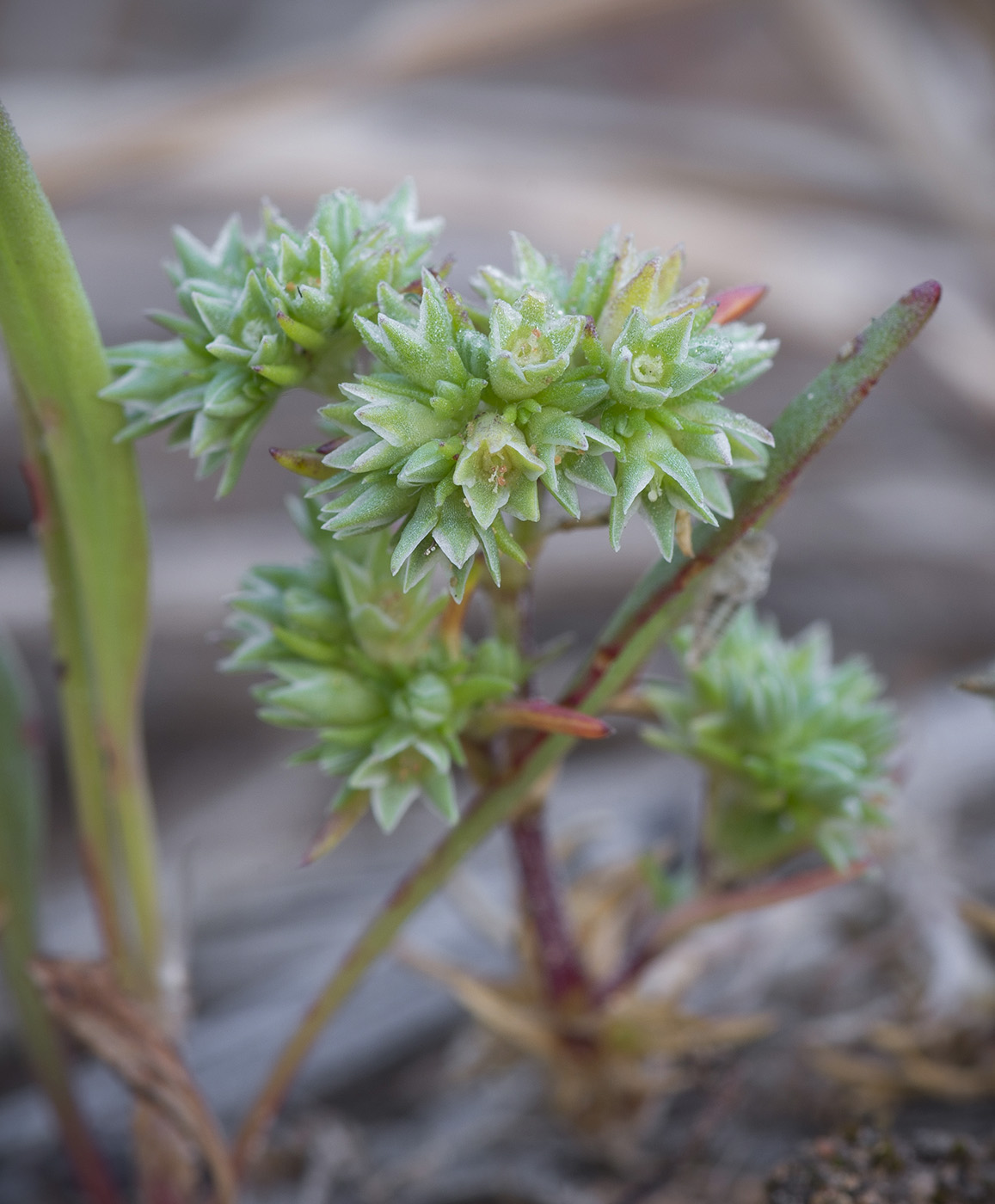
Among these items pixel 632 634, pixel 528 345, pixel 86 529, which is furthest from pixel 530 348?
pixel 86 529

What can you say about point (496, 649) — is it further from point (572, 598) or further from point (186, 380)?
point (572, 598)

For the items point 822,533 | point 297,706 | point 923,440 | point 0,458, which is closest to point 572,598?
point 822,533

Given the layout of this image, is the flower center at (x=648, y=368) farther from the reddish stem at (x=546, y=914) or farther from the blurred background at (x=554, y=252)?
the blurred background at (x=554, y=252)

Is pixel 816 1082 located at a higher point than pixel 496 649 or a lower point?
lower

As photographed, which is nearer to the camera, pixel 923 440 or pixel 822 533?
pixel 822 533

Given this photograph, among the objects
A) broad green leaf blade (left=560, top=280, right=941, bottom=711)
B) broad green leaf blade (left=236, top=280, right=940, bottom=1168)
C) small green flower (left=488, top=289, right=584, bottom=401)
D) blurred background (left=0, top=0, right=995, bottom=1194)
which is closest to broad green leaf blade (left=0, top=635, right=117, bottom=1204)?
broad green leaf blade (left=236, top=280, right=940, bottom=1168)

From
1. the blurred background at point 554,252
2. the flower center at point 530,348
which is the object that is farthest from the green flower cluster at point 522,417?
the blurred background at point 554,252
